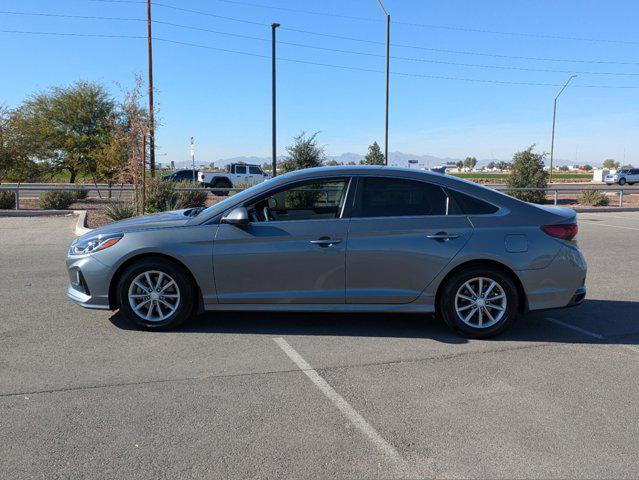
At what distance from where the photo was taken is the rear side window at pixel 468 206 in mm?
5414

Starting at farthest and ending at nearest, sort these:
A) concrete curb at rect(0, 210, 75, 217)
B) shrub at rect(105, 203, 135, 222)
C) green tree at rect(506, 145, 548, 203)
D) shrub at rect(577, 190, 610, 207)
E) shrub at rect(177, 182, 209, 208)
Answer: green tree at rect(506, 145, 548, 203) → shrub at rect(577, 190, 610, 207) → concrete curb at rect(0, 210, 75, 217) → shrub at rect(177, 182, 209, 208) → shrub at rect(105, 203, 135, 222)

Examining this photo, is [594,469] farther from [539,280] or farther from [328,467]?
[539,280]

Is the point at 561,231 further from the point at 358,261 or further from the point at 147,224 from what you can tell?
the point at 147,224

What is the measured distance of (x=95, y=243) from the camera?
17.8 feet

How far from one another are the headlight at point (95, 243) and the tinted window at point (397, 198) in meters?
2.35

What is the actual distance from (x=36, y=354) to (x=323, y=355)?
2.46 metres

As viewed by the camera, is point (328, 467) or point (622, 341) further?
point (622, 341)

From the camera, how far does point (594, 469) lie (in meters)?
3.08

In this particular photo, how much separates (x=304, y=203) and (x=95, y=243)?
6.84ft

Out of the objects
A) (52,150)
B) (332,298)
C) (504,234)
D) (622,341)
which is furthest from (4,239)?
(52,150)

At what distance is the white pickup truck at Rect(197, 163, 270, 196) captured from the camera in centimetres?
3381

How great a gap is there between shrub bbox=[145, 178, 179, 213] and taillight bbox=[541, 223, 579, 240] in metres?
11.5

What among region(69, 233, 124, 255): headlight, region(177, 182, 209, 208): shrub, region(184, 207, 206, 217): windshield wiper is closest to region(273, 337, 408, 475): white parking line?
region(184, 207, 206, 217): windshield wiper

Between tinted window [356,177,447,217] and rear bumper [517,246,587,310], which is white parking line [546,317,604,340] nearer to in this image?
rear bumper [517,246,587,310]
